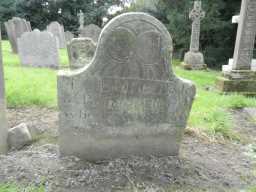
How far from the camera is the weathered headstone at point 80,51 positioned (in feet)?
18.8

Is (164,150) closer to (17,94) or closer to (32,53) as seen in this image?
(17,94)

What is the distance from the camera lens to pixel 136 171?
8.18 feet

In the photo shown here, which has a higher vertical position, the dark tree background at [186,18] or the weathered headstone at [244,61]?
the dark tree background at [186,18]

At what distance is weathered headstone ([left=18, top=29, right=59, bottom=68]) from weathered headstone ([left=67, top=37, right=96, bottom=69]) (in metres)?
2.21

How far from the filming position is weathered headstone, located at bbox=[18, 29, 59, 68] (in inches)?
318

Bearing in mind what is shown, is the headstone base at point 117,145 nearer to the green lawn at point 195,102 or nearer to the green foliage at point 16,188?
the green foliage at point 16,188

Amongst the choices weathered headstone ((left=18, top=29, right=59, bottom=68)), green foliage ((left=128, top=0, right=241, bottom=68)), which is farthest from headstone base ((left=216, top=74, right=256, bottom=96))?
green foliage ((left=128, top=0, right=241, bottom=68))

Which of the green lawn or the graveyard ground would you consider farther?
the green lawn

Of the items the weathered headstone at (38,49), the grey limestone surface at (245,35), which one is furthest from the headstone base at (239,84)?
the weathered headstone at (38,49)

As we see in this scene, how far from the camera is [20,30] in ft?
36.4

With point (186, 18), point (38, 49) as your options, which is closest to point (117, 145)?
point (38, 49)

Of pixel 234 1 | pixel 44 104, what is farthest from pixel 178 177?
pixel 234 1

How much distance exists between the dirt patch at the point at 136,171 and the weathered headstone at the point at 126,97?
0.59ft

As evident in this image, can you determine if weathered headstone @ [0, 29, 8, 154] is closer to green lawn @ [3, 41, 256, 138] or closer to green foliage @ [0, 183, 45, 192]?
green foliage @ [0, 183, 45, 192]
